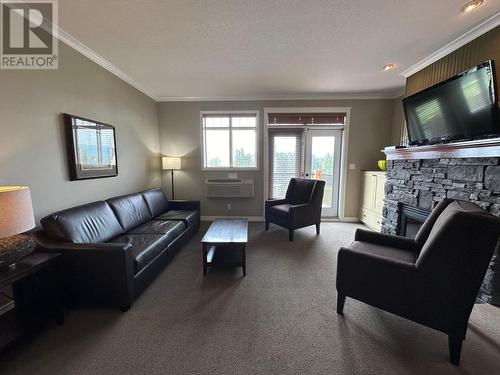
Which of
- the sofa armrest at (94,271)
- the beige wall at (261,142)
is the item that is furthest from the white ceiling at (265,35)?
the sofa armrest at (94,271)

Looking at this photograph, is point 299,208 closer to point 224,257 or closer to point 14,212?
point 224,257

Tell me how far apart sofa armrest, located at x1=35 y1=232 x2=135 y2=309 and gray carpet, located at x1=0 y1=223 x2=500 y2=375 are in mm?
149

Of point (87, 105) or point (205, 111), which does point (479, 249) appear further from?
point (205, 111)

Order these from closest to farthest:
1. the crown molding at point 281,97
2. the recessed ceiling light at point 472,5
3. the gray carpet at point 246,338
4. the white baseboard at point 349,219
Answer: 1. the gray carpet at point 246,338
2. the recessed ceiling light at point 472,5
3. the crown molding at point 281,97
4. the white baseboard at point 349,219

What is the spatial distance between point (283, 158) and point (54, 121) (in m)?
3.59

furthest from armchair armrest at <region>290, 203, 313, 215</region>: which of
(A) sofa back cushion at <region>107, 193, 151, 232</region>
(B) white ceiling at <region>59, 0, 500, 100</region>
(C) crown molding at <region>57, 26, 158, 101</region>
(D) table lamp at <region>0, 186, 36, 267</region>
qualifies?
(C) crown molding at <region>57, 26, 158, 101</region>

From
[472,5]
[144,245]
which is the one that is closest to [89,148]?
[144,245]

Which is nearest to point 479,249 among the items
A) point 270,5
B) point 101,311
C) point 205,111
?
point 270,5

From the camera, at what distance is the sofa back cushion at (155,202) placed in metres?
3.33

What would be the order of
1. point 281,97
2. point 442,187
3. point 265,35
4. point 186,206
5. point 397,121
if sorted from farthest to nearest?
point 281,97, point 397,121, point 186,206, point 442,187, point 265,35

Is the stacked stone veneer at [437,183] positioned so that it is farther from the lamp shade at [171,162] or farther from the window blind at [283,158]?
the lamp shade at [171,162]

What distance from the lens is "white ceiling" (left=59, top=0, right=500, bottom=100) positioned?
1755 mm

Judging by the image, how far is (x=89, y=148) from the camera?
2492mm

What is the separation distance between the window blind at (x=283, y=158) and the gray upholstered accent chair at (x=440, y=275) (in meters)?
2.89
